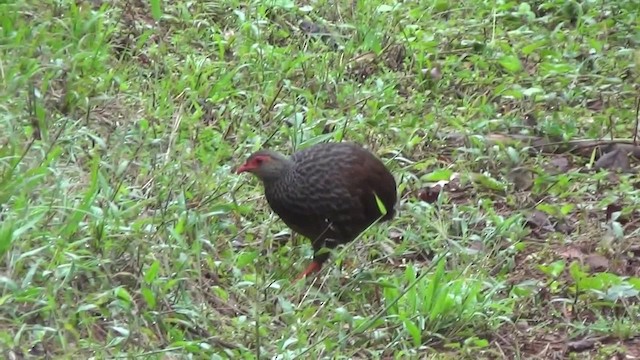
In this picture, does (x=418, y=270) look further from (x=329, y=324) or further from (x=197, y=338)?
(x=197, y=338)

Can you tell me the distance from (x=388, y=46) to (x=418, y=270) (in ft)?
7.97

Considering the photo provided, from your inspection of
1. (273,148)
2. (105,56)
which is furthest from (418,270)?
(105,56)

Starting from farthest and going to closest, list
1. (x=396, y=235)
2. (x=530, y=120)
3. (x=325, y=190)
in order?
(x=530, y=120)
(x=396, y=235)
(x=325, y=190)

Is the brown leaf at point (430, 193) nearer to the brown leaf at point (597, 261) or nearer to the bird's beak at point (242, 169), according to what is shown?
the brown leaf at point (597, 261)

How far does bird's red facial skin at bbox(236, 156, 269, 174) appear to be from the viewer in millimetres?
6082

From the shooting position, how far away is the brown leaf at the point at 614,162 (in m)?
7.09

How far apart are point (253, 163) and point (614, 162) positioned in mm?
2101

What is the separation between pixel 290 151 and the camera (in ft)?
22.3

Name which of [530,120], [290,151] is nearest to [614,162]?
[530,120]

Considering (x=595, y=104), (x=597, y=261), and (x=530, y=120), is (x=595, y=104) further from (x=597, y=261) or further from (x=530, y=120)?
(x=597, y=261)

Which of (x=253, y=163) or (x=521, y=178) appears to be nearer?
(x=253, y=163)

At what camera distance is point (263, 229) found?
618cm

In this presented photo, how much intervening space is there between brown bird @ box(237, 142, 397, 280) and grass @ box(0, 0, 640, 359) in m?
0.16

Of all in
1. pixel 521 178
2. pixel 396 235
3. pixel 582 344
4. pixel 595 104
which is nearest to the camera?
pixel 582 344
